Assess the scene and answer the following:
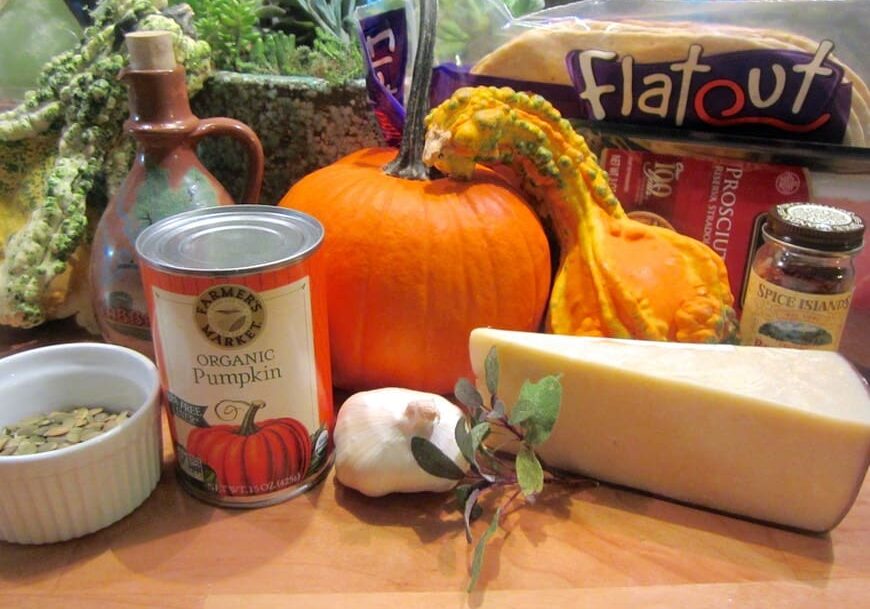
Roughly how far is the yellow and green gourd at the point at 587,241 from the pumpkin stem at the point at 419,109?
0.02 m

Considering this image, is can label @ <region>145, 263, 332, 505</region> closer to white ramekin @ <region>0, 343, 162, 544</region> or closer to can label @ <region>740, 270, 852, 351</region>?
white ramekin @ <region>0, 343, 162, 544</region>

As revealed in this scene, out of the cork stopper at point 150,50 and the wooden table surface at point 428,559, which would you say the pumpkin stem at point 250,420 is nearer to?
the wooden table surface at point 428,559

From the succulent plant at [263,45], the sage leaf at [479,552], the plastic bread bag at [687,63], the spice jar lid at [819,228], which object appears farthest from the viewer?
the succulent plant at [263,45]

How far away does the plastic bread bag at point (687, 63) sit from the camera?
2.66 feet

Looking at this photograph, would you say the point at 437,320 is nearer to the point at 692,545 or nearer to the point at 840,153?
the point at 692,545

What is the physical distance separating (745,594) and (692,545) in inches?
2.3

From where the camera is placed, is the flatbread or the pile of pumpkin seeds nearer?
the pile of pumpkin seeds

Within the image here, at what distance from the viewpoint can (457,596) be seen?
583 mm

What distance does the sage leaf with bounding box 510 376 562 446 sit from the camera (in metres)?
0.62

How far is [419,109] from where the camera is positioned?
813 mm

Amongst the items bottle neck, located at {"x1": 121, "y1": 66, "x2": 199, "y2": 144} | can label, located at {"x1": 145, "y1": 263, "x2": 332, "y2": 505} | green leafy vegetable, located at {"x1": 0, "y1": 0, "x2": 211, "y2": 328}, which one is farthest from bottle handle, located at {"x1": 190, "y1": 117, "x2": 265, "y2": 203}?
can label, located at {"x1": 145, "y1": 263, "x2": 332, "y2": 505}

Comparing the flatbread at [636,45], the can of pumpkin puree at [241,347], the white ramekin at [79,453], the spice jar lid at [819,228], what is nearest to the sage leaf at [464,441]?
the can of pumpkin puree at [241,347]

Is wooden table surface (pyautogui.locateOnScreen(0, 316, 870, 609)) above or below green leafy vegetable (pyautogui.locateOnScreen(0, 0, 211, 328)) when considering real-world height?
below

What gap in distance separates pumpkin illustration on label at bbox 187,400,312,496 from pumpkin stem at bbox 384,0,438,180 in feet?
1.03
